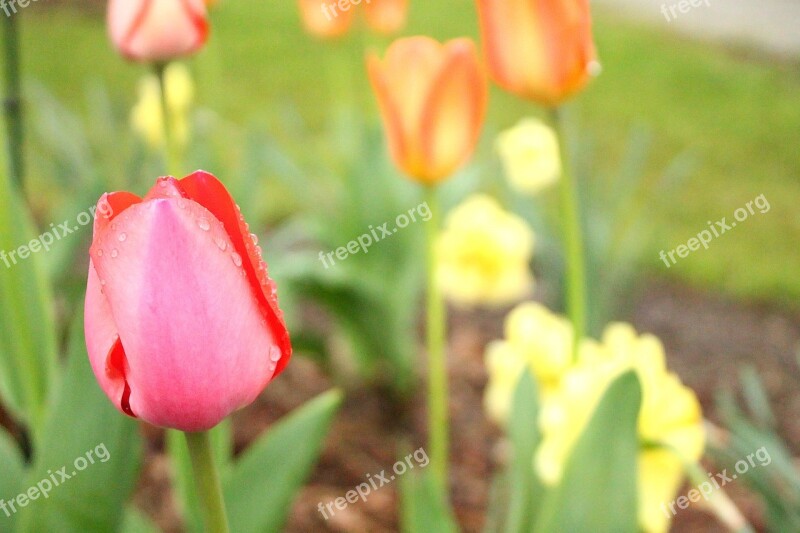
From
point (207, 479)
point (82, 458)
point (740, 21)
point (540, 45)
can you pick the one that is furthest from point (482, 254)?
point (740, 21)

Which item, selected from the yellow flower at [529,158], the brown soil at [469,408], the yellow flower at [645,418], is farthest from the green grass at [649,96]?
the yellow flower at [645,418]

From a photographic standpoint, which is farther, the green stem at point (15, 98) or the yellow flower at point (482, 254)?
the yellow flower at point (482, 254)

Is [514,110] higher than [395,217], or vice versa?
[395,217]

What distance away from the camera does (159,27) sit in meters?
0.68

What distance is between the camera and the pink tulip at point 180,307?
36 cm

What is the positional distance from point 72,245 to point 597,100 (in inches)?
106

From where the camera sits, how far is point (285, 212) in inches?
98.7

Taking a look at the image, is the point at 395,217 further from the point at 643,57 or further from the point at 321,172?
the point at 643,57

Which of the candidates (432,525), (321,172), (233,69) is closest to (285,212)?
(321,172)

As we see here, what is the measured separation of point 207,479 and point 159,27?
42 cm

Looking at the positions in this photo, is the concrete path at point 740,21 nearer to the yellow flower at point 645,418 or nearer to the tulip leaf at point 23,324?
the yellow flower at point 645,418

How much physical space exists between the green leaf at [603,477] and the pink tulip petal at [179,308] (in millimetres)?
303

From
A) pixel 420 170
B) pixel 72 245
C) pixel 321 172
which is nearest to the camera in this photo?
pixel 420 170

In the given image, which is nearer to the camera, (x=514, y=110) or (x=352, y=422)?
(x=352, y=422)
